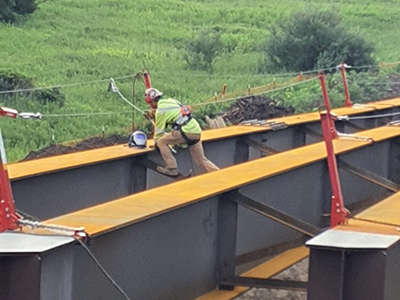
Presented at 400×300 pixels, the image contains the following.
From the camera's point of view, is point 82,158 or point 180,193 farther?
point 82,158

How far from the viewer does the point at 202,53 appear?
32.1 meters

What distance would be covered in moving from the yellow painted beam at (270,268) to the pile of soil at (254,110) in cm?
977

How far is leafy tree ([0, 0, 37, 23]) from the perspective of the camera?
37562 mm

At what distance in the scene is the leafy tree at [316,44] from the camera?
29.8 metres

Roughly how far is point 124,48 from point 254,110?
1529 centimetres

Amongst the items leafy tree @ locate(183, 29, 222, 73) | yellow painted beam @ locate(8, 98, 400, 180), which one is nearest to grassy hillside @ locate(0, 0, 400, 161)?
leafy tree @ locate(183, 29, 222, 73)

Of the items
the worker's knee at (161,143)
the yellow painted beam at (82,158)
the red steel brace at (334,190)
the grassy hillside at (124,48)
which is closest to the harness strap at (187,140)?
the worker's knee at (161,143)

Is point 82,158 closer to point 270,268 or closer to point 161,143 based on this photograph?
point 161,143

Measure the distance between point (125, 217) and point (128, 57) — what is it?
1002 inches

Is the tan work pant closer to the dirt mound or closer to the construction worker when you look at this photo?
the construction worker

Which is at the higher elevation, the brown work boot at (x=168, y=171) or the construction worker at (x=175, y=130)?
the construction worker at (x=175, y=130)

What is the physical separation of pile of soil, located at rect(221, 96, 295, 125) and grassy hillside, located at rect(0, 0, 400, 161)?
2.16 metres

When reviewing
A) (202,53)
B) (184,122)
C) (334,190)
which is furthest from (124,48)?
(334,190)

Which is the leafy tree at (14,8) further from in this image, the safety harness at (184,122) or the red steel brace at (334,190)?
the red steel brace at (334,190)
